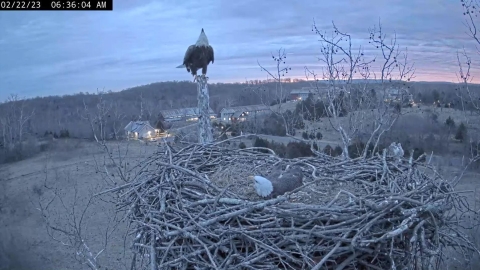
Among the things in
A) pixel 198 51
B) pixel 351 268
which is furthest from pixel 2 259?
pixel 351 268

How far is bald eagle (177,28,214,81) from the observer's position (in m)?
5.28

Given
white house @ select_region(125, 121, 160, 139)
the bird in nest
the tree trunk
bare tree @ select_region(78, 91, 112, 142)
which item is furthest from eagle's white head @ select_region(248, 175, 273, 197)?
white house @ select_region(125, 121, 160, 139)

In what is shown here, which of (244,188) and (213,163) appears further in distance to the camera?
(213,163)

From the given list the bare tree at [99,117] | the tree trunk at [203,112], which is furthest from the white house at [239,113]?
the tree trunk at [203,112]

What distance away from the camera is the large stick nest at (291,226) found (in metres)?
2.67

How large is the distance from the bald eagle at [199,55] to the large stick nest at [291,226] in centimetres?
224

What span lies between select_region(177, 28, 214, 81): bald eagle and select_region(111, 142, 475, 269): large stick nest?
88.2 inches

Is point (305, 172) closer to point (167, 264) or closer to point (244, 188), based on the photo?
point (244, 188)

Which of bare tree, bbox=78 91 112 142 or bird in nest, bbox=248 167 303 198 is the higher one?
bare tree, bbox=78 91 112 142

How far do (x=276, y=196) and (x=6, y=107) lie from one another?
2550 cm

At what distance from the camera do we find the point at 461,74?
6.34 m

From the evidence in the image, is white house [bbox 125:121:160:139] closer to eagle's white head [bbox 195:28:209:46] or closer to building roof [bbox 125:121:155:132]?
building roof [bbox 125:121:155:132]

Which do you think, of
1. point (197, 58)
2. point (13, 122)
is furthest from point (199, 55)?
point (13, 122)

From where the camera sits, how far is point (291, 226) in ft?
8.97
